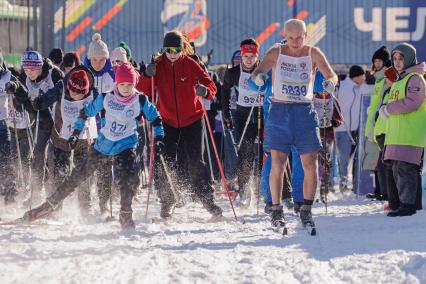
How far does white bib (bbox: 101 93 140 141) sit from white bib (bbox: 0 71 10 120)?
1648 millimetres

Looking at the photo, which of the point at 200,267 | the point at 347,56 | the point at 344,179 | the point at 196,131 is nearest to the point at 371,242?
the point at 200,267

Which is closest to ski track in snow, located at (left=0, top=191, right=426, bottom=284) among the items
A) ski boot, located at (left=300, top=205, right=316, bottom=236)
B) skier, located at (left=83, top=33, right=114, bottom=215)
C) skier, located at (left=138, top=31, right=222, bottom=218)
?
ski boot, located at (left=300, top=205, right=316, bottom=236)

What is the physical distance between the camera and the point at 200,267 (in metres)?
5.59

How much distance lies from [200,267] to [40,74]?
4.29 m

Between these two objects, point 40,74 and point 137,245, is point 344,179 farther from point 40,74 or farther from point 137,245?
point 137,245

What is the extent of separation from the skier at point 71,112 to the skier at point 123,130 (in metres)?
0.73

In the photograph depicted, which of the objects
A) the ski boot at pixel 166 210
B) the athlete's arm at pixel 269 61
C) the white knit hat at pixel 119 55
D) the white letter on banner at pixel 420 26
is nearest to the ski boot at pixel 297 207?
the ski boot at pixel 166 210

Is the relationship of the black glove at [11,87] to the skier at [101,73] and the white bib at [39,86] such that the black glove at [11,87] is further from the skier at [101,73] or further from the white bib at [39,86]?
the skier at [101,73]

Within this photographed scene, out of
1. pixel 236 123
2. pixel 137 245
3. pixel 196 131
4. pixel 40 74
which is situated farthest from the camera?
pixel 236 123

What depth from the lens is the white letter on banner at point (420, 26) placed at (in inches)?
667

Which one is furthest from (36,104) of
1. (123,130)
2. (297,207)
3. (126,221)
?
(297,207)

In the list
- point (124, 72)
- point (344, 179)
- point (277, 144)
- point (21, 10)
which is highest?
point (21, 10)

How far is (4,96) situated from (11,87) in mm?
301

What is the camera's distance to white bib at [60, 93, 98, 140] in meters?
8.45
